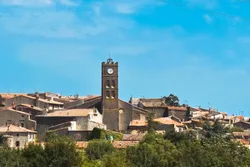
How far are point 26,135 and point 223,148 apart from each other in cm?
2978

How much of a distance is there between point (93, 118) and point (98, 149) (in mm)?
19816

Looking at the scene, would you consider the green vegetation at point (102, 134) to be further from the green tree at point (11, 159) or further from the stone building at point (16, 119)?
the green tree at point (11, 159)

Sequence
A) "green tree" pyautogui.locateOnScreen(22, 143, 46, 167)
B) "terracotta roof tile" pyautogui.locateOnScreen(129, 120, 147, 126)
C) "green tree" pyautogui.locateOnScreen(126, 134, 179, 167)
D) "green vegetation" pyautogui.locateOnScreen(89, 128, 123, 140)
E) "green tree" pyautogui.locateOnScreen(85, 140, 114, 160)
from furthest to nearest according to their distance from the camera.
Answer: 1. "terracotta roof tile" pyautogui.locateOnScreen(129, 120, 147, 126)
2. "green vegetation" pyautogui.locateOnScreen(89, 128, 123, 140)
3. "green tree" pyautogui.locateOnScreen(85, 140, 114, 160)
4. "green tree" pyautogui.locateOnScreen(126, 134, 179, 167)
5. "green tree" pyautogui.locateOnScreen(22, 143, 46, 167)

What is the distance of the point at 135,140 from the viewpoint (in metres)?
79.2

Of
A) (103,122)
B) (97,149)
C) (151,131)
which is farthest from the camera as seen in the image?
(103,122)

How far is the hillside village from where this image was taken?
80.8 m

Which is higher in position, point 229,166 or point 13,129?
point 13,129

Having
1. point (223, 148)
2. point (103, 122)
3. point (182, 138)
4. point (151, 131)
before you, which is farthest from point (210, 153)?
point (103, 122)

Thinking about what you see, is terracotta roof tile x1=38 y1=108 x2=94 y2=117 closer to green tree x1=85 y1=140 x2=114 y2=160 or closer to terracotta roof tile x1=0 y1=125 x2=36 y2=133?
terracotta roof tile x1=0 y1=125 x2=36 y2=133

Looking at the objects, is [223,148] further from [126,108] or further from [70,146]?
[126,108]

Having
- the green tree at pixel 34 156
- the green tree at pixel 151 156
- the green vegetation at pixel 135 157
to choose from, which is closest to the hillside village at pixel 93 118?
the green tree at pixel 151 156

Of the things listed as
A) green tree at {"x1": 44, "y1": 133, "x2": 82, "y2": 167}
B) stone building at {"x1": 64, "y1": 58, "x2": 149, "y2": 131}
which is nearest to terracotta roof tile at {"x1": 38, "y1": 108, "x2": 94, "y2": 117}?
stone building at {"x1": 64, "y1": 58, "x2": 149, "y2": 131}

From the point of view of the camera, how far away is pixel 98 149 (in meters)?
67.5

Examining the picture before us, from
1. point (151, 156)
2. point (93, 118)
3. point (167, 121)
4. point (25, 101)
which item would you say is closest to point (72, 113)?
point (93, 118)
